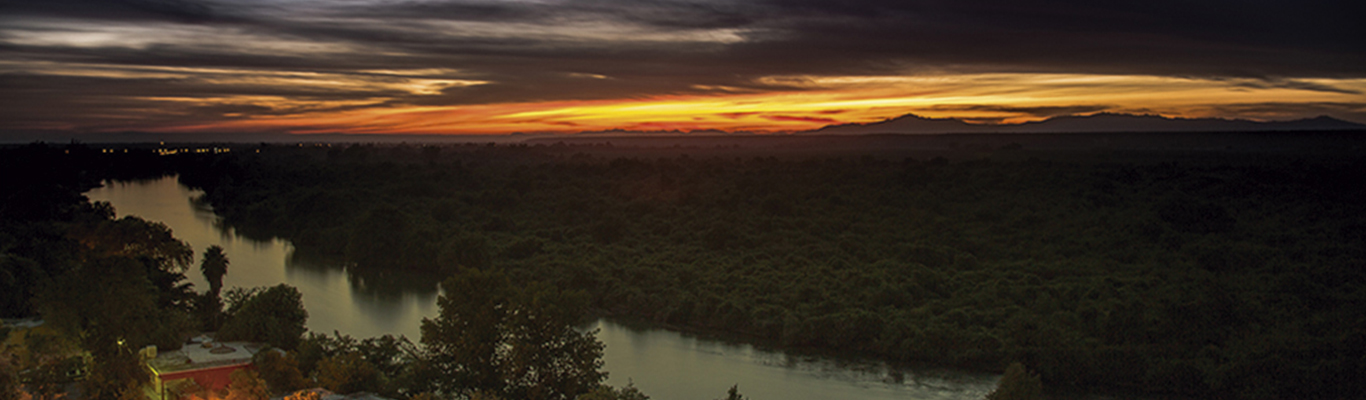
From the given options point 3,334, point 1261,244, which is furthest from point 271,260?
point 1261,244

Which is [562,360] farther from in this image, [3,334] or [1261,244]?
[1261,244]

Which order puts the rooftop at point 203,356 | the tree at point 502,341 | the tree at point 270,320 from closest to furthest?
the tree at point 502,341 < the rooftop at point 203,356 < the tree at point 270,320

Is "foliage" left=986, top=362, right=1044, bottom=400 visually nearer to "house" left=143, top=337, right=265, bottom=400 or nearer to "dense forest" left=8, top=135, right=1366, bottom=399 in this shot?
"dense forest" left=8, top=135, right=1366, bottom=399

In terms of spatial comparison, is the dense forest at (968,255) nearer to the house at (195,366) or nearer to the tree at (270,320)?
the tree at (270,320)

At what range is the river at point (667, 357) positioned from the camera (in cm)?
2220

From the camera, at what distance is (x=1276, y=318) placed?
82.6ft

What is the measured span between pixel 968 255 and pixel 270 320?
25794mm

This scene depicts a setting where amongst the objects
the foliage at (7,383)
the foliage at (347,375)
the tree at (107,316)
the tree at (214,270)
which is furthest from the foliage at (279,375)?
the tree at (214,270)

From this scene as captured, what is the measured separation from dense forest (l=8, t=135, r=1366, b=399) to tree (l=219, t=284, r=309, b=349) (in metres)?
7.50

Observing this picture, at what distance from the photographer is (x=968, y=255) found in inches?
1401

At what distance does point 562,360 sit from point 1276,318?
814 inches

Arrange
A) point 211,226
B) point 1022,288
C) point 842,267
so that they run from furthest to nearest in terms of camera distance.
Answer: point 211,226, point 842,267, point 1022,288

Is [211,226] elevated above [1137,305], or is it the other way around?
[1137,305]

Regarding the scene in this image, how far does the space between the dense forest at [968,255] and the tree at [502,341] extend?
7.91m
